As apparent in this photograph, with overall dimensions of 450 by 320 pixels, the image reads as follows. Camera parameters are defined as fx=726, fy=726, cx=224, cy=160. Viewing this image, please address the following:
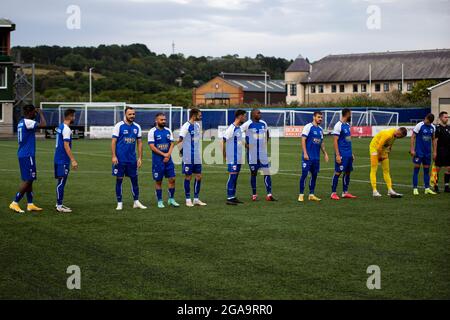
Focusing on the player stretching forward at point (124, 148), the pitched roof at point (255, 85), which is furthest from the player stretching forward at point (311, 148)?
the pitched roof at point (255, 85)

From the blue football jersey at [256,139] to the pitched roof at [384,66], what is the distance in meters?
85.9

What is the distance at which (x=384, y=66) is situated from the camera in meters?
107

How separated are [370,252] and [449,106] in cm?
6433

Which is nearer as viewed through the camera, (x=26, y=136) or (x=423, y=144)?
(x=26, y=136)

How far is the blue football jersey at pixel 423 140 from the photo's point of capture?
63.5ft

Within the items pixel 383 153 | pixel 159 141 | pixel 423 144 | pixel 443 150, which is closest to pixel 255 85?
pixel 443 150

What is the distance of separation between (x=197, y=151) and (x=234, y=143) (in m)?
1.00

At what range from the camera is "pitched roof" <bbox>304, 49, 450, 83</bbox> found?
3996 inches

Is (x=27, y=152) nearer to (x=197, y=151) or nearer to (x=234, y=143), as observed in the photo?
(x=197, y=151)

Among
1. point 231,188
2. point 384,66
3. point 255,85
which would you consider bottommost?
point 231,188

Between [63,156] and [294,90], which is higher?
[294,90]

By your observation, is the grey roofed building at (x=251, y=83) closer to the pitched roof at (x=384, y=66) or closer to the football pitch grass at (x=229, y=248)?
the pitched roof at (x=384, y=66)

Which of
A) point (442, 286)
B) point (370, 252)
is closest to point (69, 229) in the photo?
point (370, 252)

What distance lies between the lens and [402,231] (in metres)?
12.7
